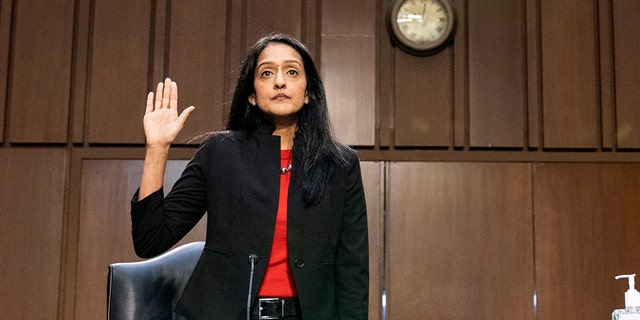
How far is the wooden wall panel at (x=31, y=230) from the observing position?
4.25 metres

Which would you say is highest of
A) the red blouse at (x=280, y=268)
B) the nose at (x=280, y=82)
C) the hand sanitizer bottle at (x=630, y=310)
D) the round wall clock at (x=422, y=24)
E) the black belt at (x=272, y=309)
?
the round wall clock at (x=422, y=24)

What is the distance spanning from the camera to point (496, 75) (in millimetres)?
4395

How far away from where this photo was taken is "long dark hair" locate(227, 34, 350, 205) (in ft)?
6.33

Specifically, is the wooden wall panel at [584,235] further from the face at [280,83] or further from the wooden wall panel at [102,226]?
the face at [280,83]

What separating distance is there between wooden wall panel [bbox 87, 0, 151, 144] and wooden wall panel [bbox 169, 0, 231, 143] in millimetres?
183

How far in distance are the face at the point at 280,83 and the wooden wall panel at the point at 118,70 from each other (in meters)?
2.48

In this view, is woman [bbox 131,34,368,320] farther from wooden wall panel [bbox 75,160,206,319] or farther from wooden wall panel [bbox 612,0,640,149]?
wooden wall panel [bbox 612,0,640,149]

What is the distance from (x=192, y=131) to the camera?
14.3 ft

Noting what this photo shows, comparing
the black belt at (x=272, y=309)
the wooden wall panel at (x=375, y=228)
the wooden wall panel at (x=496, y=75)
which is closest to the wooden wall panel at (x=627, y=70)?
the wooden wall panel at (x=496, y=75)

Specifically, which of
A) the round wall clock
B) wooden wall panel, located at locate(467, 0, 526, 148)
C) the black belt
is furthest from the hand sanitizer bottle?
the round wall clock

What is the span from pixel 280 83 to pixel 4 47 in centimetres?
305

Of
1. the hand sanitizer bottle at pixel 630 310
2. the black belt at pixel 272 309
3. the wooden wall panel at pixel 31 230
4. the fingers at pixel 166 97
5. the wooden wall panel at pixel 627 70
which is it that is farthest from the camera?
the wooden wall panel at pixel 627 70

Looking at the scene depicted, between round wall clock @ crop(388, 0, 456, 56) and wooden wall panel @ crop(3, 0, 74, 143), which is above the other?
round wall clock @ crop(388, 0, 456, 56)

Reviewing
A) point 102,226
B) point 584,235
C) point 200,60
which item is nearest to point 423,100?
point 584,235
